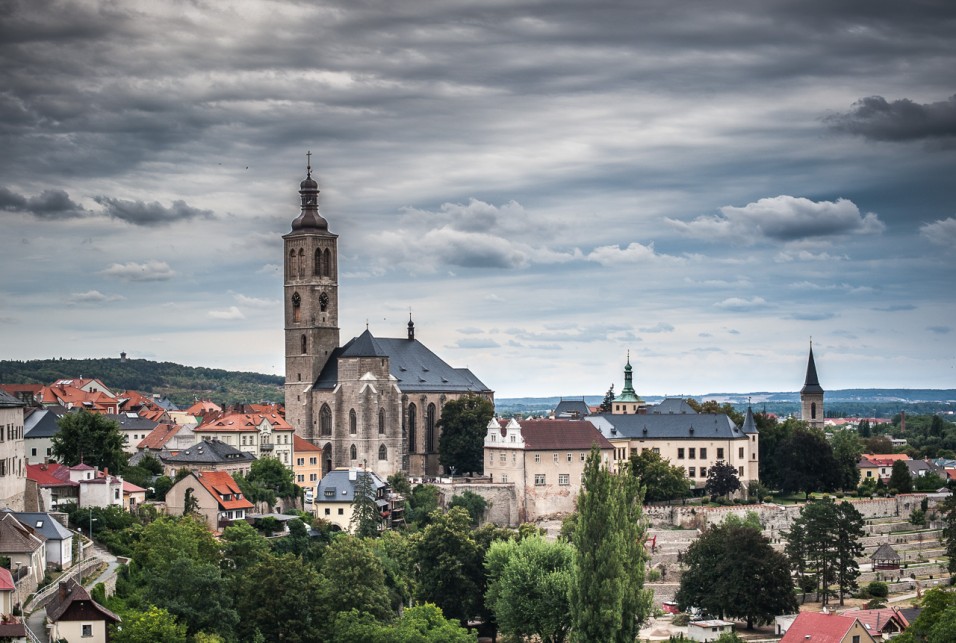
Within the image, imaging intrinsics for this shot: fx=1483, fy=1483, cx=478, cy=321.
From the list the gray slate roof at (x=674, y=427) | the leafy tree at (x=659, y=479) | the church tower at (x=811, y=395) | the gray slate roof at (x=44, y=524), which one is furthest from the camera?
the church tower at (x=811, y=395)

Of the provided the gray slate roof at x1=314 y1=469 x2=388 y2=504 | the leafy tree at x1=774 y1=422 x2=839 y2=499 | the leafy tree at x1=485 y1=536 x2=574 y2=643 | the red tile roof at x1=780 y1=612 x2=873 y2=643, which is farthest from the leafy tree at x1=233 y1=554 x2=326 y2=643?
the leafy tree at x1=774 y1=422 x2=839 y2=499

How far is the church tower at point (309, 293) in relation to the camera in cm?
11781

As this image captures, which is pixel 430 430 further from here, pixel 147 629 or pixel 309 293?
pixel 147 629

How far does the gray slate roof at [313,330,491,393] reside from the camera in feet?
374

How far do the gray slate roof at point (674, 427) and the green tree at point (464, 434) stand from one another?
9.49 m

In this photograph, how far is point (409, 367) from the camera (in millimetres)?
120062

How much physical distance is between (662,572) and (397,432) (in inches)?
1019

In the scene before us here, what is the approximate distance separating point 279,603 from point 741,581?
28.1 m

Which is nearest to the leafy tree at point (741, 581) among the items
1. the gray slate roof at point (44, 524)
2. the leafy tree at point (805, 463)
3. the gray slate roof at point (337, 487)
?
the gray slate roof at point (337, 487)

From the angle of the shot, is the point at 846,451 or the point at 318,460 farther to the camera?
the point at 846,451

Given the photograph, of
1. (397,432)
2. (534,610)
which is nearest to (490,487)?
(397,432)

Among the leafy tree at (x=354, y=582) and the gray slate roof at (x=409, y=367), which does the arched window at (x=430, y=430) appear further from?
the leafy tree at (x=354, y=582)

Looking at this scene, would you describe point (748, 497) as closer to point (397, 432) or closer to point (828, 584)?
point (828, 584)

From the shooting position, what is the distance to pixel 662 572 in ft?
311
